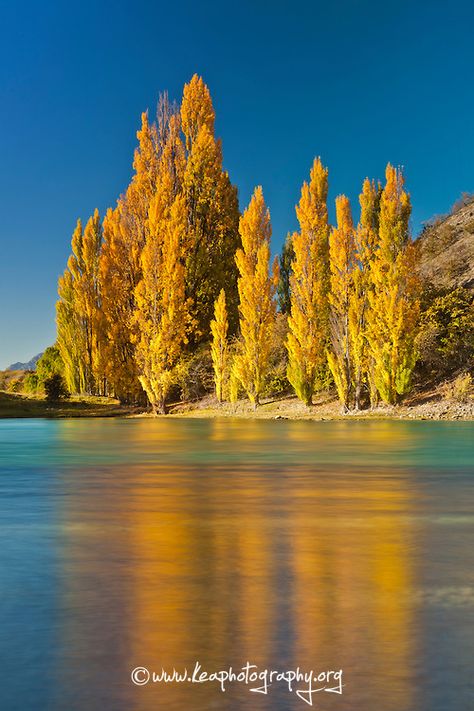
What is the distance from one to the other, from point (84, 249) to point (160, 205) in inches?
374

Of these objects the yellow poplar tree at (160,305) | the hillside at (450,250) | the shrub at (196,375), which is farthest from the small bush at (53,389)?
the hillside at (450,250)

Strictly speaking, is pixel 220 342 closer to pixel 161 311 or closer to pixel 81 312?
pixel 161 311

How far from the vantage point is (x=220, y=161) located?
44.8 metres

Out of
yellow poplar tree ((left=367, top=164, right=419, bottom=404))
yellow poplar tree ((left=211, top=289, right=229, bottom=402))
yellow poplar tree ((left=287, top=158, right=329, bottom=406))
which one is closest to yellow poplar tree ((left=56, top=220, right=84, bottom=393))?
yellow poplar tree ((left=211, top=289, right=229, bottom=402))

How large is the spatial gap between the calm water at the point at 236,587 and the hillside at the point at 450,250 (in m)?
28.1

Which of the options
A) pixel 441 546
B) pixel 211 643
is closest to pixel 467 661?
pixel 211 643

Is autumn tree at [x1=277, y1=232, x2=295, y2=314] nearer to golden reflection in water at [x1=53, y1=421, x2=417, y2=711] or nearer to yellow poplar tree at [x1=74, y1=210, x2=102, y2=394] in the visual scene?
yellow poplar tree at [x1=74, y1=210, x2=102, y2=394]

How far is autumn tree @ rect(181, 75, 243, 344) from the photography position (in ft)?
141

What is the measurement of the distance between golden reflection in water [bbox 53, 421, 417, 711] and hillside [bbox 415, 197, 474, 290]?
29.4 meters

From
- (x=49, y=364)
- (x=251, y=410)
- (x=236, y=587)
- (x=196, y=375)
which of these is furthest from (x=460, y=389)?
(x=49, y=364)

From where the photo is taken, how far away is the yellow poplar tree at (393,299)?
1283 inches

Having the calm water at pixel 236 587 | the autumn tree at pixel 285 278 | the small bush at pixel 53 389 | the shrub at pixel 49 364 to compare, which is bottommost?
the calm water at pixel 236 587

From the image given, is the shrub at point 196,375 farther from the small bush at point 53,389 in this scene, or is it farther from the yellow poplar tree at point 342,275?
the yellow poplar tree at point 342,275

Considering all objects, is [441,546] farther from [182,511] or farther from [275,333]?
[275,333]
